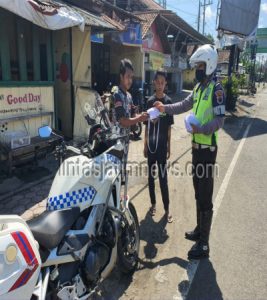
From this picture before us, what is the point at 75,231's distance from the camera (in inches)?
92.5

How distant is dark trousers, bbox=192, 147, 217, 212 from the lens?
338 cm

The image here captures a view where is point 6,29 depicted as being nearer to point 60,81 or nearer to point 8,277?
point 60,81

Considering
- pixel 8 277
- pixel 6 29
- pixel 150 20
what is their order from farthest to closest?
1. pixel 150 20
2. pixel 6 29
3. pixel 8 277

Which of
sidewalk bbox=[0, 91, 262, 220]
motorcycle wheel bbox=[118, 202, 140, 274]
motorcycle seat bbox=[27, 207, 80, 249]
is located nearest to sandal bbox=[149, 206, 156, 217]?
sidewalk bbox=[0, 91, 262, 220]

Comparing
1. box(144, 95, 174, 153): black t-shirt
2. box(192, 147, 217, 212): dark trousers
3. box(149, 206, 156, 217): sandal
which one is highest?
box(144, 95, 174, 153): black t-shirt

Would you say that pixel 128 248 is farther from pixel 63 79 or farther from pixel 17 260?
pixel 63 79

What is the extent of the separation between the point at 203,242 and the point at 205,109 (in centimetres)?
151

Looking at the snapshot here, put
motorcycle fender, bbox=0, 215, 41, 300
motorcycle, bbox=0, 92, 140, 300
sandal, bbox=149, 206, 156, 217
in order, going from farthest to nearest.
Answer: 1. sandal, bbox=149, 206, 156, 217
2. motorcycle, bbox=0, 92, 140, 300
3. motorcycle fender, bbox=0, 215, 41, 300

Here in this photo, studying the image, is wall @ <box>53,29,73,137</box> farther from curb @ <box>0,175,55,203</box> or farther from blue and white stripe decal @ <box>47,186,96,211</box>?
blue and white stripe decal @ <box>47,186,96,211</box>

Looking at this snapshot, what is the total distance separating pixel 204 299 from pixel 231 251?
0.92m

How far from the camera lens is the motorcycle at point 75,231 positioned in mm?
1679

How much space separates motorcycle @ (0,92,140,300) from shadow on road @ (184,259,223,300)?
0.64m

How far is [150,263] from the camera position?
3.33 meters

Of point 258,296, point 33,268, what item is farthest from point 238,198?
point 33,268
